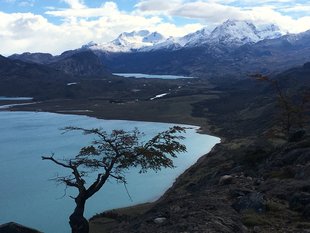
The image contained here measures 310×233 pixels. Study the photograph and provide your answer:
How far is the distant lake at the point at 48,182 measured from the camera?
4731 centimetres

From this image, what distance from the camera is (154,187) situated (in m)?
58.4

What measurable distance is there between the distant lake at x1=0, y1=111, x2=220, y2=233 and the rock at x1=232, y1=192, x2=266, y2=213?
11128 millimetres

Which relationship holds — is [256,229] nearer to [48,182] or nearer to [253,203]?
[253,203]

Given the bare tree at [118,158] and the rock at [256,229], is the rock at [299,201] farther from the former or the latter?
the bare tree at [118,158]

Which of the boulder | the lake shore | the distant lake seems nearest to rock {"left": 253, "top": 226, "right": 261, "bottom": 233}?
the boulder

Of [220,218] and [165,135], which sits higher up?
[165,135]

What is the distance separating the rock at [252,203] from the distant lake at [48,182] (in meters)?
11.1

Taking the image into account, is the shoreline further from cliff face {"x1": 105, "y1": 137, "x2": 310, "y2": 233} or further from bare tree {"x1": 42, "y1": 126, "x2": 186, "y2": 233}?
bare tree {"x1": 42, "y1": 126, "x2": 186, "y2": 233}

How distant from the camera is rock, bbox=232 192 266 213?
65.8ft

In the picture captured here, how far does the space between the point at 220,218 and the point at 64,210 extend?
Answer: 3262 cm

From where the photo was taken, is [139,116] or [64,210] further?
[139,116]

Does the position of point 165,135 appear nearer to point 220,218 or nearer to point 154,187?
point 220,218

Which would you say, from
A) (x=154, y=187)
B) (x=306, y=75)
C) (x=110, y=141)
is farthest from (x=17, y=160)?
(x=306, y=75)

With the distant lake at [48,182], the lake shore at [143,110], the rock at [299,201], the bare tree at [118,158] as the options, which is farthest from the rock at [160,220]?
the lake shore at [143,110]
